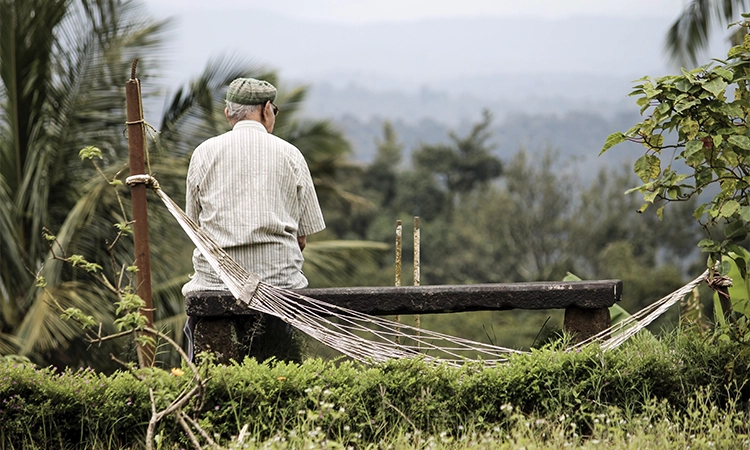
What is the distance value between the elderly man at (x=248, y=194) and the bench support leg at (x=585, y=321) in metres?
1.12

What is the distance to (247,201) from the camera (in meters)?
3.48

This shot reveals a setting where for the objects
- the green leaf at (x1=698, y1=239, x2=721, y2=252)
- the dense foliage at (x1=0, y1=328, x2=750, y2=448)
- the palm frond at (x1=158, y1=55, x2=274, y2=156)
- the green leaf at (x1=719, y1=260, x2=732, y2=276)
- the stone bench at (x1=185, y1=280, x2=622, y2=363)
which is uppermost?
the palm frond at (x1=158, y1=55, x2=274, y2=156)

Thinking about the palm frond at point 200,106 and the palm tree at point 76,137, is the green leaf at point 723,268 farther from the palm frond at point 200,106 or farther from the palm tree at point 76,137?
the palm frond at point 200,106

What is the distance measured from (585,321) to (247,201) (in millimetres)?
1446

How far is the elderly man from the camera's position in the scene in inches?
137

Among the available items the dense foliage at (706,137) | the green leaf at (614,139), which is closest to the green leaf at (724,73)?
the dense foliage at (706,137)

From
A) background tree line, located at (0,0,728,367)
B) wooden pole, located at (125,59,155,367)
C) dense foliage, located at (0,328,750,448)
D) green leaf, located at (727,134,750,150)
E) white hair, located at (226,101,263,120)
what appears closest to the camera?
dense foliage, located at (0,328,750,448)

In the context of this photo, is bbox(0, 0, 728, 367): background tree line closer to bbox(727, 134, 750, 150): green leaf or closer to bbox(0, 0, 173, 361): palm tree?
bbox(0, 0, 173, 361): palm tree

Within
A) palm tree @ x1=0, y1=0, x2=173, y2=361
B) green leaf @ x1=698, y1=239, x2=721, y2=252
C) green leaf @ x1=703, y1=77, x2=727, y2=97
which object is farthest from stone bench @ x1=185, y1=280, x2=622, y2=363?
palm tree @ x1=0, y1=0, x2=173, y2=361

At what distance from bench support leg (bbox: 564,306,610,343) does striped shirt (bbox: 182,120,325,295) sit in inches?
44.4

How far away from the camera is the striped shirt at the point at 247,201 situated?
3.47 m

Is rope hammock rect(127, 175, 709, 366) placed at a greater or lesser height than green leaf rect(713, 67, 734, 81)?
lesser

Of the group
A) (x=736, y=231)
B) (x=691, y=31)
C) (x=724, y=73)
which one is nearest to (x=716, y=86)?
(x=724, y=73)

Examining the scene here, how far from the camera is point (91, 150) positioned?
359 cm
